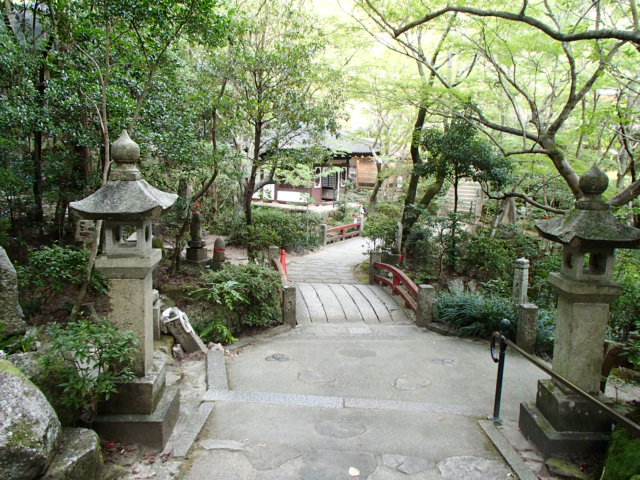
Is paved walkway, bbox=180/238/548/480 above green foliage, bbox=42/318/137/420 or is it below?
below

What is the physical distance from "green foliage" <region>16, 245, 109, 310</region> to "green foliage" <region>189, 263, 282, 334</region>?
210 centimetres

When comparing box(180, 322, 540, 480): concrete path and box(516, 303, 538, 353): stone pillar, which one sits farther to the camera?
box(516, 303, 538, 353): stone pillar

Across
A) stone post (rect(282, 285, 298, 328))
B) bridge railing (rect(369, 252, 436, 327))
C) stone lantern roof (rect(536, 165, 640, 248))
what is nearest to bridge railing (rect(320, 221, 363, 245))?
bridge railing (rect(369, 252, 436, 327))

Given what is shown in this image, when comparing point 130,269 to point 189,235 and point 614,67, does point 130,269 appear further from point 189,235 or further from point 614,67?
point 189,235

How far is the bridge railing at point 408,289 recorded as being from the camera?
1007 centimetres

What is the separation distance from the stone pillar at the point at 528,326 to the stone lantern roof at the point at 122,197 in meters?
6.97

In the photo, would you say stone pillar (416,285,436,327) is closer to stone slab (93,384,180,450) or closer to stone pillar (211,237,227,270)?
stone pillar (211,237,227,270)

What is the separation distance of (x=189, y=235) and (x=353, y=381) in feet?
30.1

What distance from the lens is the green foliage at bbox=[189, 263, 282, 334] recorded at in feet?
29.1

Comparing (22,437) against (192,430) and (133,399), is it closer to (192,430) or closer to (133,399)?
(133,399)

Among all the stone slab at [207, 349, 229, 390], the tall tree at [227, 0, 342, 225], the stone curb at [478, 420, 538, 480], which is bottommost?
the stone slab at [207, 349, 229, 390]

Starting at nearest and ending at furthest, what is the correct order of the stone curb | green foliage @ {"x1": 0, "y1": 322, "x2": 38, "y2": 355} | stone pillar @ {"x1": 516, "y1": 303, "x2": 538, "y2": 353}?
the stone curb, green foliage @ {"x1": 0, "y1": 322, "x2": 38, "y2": 355}, stone pillar @ {"x1": 516, "y1": 303, "x2": 538, "y2": 353}

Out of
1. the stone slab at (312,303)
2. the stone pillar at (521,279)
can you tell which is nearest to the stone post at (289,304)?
the stone slab at (312,303)

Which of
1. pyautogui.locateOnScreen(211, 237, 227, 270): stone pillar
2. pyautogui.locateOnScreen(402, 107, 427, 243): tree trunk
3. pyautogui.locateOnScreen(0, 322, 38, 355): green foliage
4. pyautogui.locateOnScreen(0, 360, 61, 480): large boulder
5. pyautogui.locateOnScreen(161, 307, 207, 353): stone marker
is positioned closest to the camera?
pyautogui.locateOnScreen(0, 360, 61, 480): large boulder
